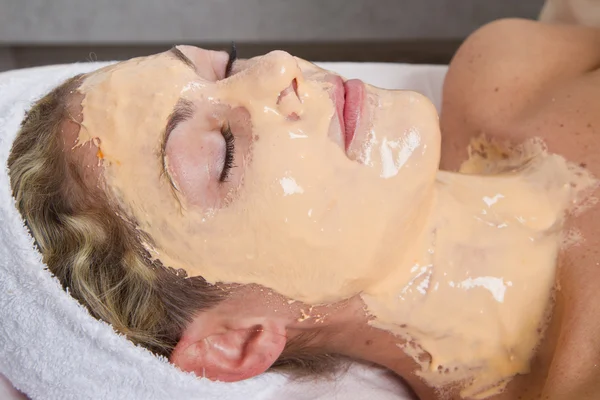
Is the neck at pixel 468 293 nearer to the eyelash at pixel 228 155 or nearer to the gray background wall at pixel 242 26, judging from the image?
the eyelash at pixel 228 155

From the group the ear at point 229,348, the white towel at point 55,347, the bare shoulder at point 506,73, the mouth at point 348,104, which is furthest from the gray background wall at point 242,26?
the ear at point 229,348

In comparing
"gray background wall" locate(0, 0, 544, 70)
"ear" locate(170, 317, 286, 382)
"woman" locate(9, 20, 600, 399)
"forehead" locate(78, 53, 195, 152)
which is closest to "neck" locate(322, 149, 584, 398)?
"woman" locate(9, 20, 600, 399)

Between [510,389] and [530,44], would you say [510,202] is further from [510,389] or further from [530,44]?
[530,44]

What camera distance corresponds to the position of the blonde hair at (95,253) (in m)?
0.80

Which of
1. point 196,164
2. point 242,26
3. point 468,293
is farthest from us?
point 242,26

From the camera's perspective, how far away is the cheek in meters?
0.75

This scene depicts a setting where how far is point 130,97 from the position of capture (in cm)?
79

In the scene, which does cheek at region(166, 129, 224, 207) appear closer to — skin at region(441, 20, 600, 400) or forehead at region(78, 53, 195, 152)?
forehead at region(78, 53, 195, 152)

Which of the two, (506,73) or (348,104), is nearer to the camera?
(348,104)

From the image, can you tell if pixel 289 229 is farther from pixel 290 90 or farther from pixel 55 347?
pixel 55 347

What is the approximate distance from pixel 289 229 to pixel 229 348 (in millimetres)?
224

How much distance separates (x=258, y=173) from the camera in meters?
0.76

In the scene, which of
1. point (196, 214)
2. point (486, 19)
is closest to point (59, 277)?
point (196, 214)

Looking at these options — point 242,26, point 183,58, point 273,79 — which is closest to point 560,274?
point 273,79
